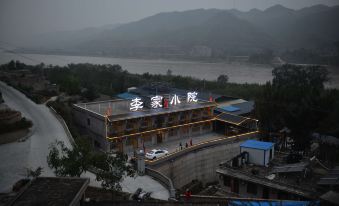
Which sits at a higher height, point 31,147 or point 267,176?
point 31,147

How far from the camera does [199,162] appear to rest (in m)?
13.7

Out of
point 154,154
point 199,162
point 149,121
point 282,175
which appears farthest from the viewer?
point 149,121

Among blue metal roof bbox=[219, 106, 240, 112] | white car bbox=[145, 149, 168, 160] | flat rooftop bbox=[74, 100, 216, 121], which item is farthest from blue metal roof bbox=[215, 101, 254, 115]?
white car bbox=[145, 149, 168, 160]

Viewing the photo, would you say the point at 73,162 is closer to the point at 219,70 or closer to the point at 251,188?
the point at 251,188

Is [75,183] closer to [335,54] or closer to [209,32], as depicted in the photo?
[335,54]

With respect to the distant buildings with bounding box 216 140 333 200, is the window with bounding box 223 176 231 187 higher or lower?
lower

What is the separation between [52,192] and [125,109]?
10.3 m

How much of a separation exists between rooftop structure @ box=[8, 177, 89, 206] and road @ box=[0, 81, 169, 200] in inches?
145

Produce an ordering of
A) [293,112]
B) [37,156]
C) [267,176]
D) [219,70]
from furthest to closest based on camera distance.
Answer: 1. [219,70]
2. [293,112]
3. [37,156]
4. [267,176]

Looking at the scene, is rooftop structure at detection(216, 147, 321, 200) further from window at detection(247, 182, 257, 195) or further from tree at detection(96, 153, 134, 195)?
tree at detection(96, 153, 134, 195)

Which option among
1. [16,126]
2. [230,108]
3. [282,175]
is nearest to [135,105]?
[16,126]

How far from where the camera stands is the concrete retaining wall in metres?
12.5

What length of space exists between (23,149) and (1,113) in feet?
8.68

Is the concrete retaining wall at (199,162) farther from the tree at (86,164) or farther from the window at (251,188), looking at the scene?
the tree at (86,164)
